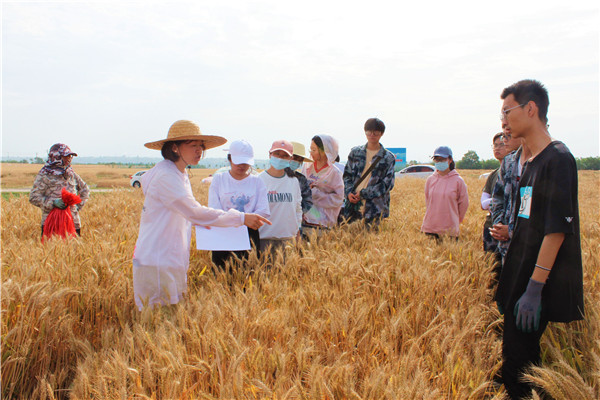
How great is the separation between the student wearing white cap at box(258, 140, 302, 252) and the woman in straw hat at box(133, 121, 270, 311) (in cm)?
135

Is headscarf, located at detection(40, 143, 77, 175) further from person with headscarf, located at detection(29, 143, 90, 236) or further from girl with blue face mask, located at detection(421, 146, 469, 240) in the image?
girl with blue face mask, located at detection(421, 146, 469, 240)

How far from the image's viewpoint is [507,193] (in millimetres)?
2801

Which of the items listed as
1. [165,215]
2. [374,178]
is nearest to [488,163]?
[374,178]

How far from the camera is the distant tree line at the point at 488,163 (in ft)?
237

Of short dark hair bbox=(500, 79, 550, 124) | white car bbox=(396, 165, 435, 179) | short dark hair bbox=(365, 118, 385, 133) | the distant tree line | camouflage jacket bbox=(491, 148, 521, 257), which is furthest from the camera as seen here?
the distant tree line

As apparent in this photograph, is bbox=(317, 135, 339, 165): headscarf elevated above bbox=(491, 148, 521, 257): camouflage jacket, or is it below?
above

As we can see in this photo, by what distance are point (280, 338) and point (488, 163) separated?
79539 millimetres

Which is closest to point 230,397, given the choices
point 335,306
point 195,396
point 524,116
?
point 195,396

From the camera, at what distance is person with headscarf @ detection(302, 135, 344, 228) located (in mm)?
4941

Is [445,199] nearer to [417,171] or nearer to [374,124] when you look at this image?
[374,124]

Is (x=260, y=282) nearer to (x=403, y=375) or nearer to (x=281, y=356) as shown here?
(x=281, y=356)

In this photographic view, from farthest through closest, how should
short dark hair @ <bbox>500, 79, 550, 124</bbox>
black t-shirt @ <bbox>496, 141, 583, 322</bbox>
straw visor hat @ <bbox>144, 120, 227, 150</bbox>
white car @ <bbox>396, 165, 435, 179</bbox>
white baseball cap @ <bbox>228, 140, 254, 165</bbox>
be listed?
white car @ <bbox>396, 165, 435, 179</bbox> < white baseball cap @ <bbox>228, 140, 254, 165</bbox> < straw visor hat @ <bbox>144, 120, 227, 150</bbox> < short dark hair @ <bbox>500, 79, 550, 124</bbox> < black t-shirt @ <bbox>496, 141, 583, 322</bbox>

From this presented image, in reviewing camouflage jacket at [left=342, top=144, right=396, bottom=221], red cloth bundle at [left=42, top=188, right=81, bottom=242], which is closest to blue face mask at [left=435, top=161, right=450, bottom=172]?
camouflage jacket at [left=342, top=144, right=396, bottom=221]

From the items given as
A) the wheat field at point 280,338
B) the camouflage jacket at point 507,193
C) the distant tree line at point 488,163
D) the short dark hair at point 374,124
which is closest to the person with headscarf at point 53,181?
the wheat field at point 280,338
